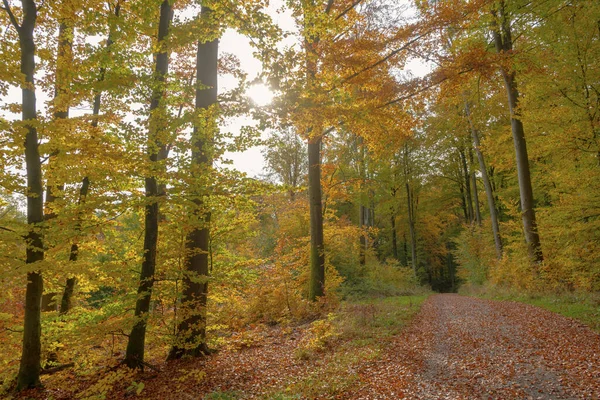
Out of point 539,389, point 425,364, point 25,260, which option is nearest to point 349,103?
point 425,364

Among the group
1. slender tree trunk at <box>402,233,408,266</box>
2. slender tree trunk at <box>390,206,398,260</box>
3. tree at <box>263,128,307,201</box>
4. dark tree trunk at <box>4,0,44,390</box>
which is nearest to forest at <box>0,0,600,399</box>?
dark tree trunk at <box>4,0,44,390</box>

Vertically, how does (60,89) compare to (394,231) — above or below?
above

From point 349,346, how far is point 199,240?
4.06 meters

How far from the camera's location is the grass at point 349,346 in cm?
539

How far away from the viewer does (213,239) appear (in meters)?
8.83

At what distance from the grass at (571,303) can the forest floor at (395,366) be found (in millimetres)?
370

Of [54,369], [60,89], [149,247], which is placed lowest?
[54,369]

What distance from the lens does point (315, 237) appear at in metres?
11.9

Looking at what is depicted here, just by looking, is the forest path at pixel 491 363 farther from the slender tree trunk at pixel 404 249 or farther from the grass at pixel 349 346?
the slender tree trunk at pixel 404 249

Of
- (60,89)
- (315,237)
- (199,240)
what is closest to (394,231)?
(315,237)

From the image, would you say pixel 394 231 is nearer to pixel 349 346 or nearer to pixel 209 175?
pixel 349 346

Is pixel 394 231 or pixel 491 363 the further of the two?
pixel 394 231

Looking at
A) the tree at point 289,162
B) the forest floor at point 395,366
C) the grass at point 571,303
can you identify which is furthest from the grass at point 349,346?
the tree at point 289,162

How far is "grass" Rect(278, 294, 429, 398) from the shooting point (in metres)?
5.39
